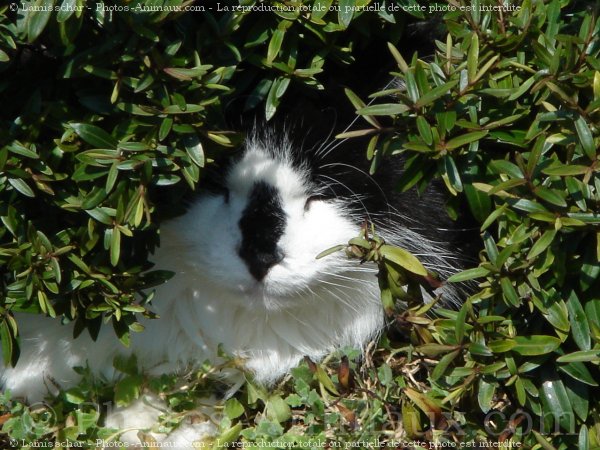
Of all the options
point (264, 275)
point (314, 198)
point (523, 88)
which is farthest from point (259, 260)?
point (523, 88)

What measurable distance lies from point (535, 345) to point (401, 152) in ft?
1.28

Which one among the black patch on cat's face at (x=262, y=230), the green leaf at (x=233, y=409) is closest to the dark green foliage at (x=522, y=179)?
the black patch on cat's face at (x=262, y=230)

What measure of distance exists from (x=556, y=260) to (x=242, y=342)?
0.70 metres

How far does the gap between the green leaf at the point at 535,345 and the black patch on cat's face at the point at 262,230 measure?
0.44 metres

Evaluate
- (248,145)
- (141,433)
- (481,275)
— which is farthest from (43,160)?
(481,275)

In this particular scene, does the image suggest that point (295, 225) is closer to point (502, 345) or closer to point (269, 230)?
point (269, 230)

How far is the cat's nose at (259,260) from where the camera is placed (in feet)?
4.69

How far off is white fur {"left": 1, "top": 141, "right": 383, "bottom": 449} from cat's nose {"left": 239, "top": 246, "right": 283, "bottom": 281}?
0.04 ft

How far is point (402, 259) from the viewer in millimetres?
1376

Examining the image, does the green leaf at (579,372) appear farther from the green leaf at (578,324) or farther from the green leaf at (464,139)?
the green leaf at (464,139)

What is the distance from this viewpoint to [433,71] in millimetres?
1317

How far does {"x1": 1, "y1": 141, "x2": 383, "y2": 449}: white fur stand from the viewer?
1.47 metres

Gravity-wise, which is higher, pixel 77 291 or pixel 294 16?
pixel 294 16

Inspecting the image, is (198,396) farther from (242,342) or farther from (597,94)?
(597,94)
